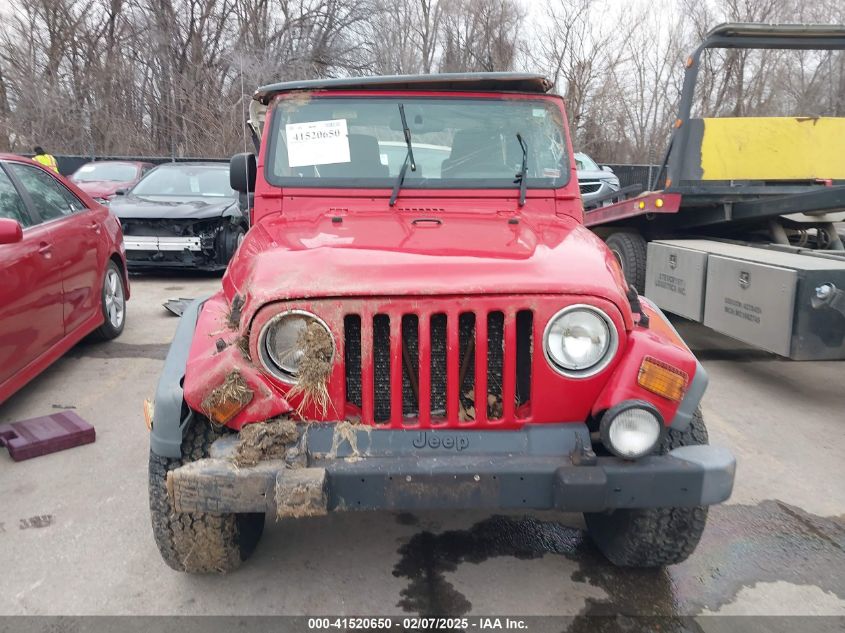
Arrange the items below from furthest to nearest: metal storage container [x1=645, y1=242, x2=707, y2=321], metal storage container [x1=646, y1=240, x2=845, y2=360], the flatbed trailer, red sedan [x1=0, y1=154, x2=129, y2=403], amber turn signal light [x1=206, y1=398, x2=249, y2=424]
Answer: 1. metal storage container [x1=645, y1=242, x2=707, y2=321]
2. the flatbed trailer
3. metal storage container [x1=646, y1=240, x2=845, y2=360]
4. red sedan [x1=0, y1=154, x2=129, y2=403]
5. amber turn signal light [x1=206, y1=398, x2=249, y2=424]

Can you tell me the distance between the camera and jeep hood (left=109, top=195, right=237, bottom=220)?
8.54m

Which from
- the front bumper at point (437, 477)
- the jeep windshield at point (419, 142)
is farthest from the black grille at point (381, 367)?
the jeep windshield at point (419, 142)

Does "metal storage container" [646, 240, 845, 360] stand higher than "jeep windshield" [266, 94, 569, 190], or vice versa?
"jeep windshield" [266, 94, 569, 190]

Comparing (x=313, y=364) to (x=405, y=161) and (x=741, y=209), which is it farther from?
(x=741, y=209)

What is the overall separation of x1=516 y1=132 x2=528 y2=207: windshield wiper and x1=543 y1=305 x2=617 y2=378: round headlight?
1218mm

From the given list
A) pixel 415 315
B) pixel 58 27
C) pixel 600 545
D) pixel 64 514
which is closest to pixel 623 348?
pixel 415 315

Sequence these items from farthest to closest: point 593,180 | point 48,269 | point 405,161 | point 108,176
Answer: point 108,176 → point 593,180 → point 48,269 → point 405,161

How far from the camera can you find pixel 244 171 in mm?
3699

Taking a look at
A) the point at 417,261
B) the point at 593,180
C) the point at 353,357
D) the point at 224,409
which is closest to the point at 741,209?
the point at 417,261

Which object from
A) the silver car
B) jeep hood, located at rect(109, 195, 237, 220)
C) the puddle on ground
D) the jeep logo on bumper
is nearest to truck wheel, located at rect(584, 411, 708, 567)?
the puddle on ground

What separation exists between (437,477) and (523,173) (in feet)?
6.06

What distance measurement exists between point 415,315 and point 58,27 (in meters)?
25.2

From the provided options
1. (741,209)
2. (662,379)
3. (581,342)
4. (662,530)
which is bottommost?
(662,530)

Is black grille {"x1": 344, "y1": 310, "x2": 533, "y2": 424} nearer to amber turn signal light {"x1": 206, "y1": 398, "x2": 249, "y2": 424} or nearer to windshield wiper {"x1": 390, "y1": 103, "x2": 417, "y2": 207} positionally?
amber turn signal light {"x1": 206, "y1": 398, "x2": 249, "y2": 424}
